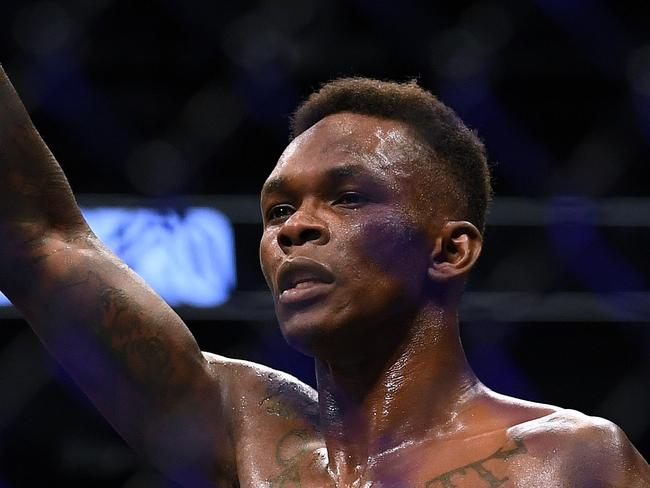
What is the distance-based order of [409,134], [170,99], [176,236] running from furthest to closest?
[170,99]
[176,236]
[409,134]

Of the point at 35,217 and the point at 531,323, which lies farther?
the point at 531,323

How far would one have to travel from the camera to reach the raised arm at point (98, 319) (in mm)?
1740

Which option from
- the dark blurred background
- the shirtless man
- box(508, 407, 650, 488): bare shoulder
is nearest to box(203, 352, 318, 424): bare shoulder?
the shirtless man

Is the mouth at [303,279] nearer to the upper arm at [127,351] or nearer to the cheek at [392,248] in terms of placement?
the cheek at [392,248]

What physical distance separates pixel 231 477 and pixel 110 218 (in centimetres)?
76

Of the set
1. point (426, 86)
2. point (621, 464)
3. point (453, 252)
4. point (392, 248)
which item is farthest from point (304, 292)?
point (426, 86)

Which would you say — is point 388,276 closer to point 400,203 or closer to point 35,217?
point 400,203

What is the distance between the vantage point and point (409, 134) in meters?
1.80

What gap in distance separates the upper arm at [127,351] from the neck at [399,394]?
19 centimetres

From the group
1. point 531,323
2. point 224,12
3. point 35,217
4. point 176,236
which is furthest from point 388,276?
point 531,323

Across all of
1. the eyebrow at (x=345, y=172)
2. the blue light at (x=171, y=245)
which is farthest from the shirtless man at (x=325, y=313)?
the blue light at (x=171, y=245)

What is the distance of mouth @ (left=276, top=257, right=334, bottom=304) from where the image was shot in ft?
5.48

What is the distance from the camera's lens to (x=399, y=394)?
5.71 feet

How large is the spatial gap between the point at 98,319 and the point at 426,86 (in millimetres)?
1133
